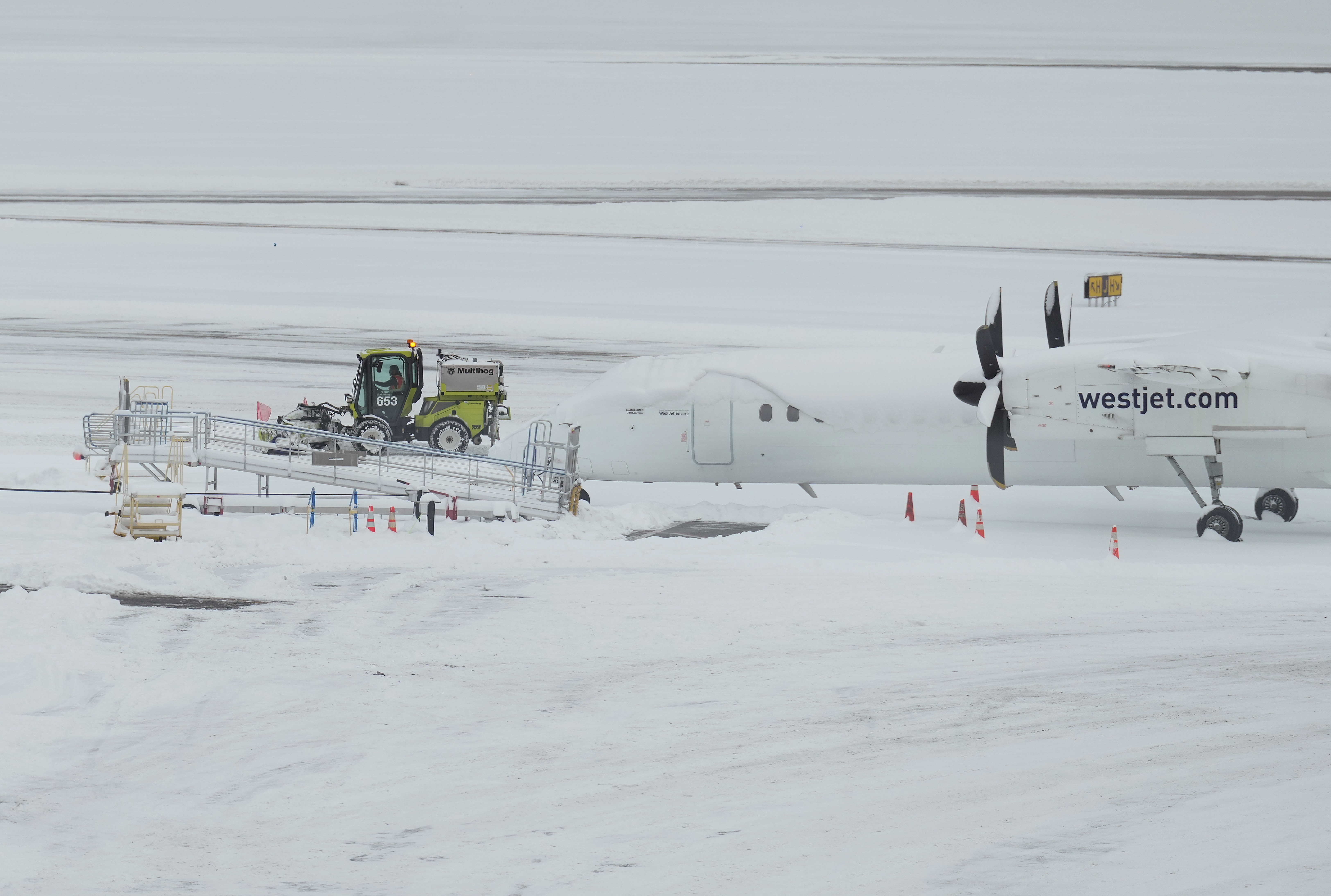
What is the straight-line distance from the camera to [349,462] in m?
25.0

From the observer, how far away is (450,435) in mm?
29078

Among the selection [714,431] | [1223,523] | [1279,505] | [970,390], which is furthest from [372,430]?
[1279,505]

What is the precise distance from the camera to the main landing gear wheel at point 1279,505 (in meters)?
25.0

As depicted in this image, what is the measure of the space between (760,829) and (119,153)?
72.0m

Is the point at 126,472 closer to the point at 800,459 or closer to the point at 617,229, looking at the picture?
the point at 800,459

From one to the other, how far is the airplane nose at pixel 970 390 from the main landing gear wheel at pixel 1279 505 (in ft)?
22.6

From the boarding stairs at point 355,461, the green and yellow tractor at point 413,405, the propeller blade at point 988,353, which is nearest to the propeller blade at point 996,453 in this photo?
the propeller blade at point 988,353

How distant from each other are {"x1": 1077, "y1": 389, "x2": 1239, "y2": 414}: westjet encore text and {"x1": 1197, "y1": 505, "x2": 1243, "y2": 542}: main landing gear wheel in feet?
6.31

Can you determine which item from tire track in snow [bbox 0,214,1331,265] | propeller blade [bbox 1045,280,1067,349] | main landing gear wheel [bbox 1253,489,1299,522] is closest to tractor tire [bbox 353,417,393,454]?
propeller blade [bbox 1045,280,1067,349]

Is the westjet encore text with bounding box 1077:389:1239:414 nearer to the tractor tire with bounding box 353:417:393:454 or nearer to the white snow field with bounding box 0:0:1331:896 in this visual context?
the white snow field with bounding box 0:0:1331:896

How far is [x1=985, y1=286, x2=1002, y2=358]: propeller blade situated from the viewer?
2202 cm

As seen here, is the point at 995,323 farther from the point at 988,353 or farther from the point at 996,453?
the point at 996,453

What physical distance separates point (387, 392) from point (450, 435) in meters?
1.80

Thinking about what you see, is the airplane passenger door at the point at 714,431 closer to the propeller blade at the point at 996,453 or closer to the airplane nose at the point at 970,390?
the airplane nose at the point at 970,390
